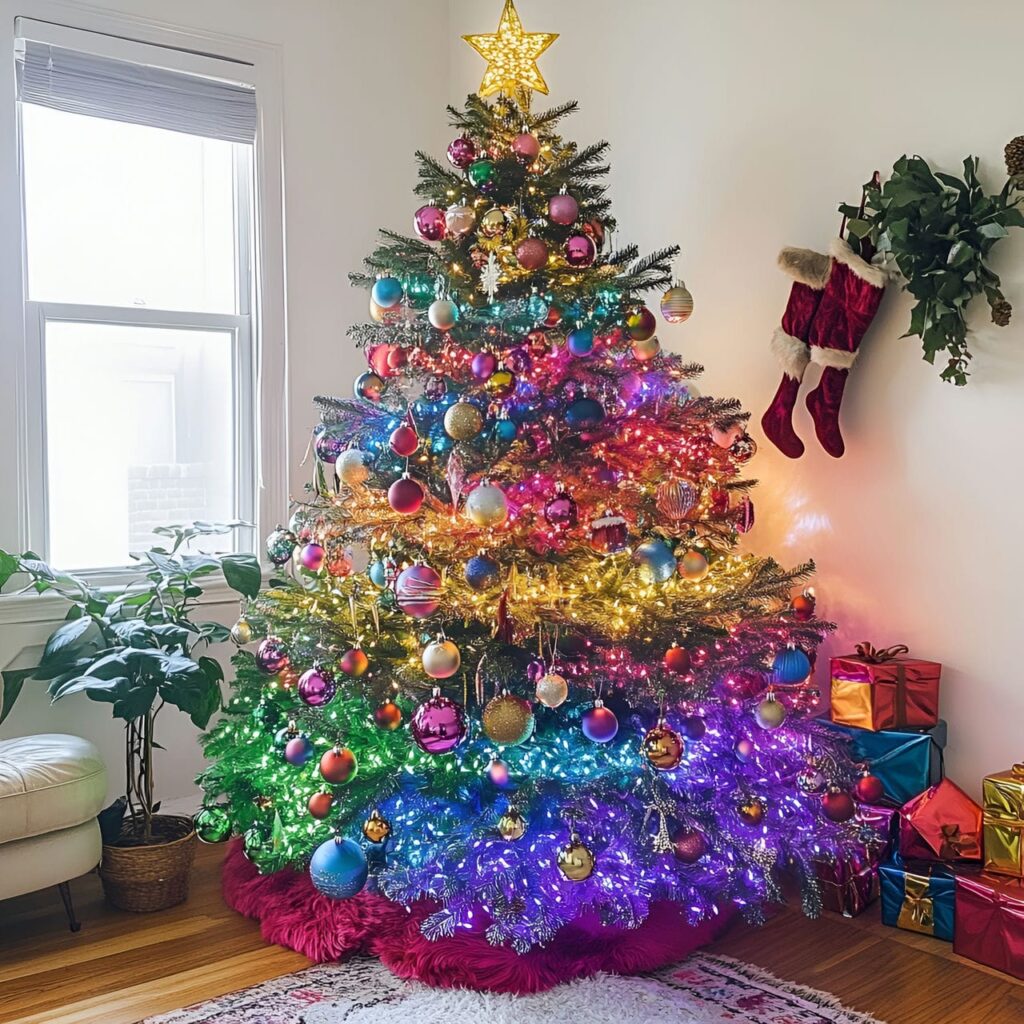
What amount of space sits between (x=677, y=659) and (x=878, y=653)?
0.69 meters

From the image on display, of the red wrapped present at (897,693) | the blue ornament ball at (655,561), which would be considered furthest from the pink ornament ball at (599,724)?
the red wrapped present at (897,693)

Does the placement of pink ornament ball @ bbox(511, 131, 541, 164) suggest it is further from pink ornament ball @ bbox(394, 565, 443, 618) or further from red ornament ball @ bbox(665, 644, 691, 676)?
red ornament ball @ bbox(665, 644, 691, 676)

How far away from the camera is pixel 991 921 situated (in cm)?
217

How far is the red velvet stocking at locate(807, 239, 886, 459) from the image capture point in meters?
2.54

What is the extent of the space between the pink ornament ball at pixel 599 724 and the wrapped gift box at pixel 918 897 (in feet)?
2.75

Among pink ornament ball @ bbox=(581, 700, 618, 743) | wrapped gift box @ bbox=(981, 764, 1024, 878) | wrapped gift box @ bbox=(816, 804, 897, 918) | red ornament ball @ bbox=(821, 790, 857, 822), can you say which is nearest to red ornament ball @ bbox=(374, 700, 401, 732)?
pink ornament ball @ bbox=(581, 700, 618, 743)

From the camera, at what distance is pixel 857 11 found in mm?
2623

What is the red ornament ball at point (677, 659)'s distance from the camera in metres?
2.12

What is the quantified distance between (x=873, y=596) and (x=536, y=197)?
1.28m

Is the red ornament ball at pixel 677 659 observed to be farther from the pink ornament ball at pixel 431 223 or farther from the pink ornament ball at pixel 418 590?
the pink ornament ball at pixel 431 223

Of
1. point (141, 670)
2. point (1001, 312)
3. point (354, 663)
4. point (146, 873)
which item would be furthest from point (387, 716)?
point (1001, 312)

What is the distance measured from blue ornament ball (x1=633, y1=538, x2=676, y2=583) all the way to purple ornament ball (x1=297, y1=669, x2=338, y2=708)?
67cm

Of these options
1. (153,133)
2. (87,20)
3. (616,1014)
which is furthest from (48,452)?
(616,1014)

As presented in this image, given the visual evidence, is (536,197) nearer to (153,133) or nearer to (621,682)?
(621,682)
